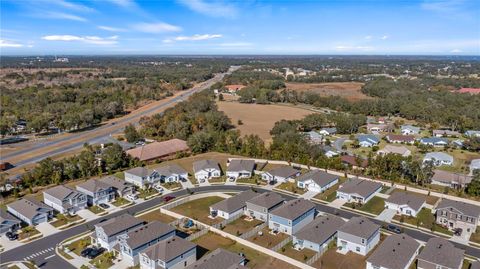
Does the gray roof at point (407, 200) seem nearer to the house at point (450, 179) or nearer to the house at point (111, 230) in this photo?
the house at point (450, 179)

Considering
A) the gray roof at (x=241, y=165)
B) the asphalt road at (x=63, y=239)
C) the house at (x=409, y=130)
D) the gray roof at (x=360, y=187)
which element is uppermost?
the gray roof at (x=241, y=165)

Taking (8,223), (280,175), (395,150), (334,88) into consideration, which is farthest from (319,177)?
(334,88)

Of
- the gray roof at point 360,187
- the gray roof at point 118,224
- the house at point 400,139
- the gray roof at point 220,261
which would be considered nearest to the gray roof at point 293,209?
the gray roof at point 360,187

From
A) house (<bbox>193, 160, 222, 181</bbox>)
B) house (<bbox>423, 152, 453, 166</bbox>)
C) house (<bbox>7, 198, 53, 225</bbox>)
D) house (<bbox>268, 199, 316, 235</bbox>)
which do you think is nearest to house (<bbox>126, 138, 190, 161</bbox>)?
house (<bbox>193, 160, 222, 181</bbox>)

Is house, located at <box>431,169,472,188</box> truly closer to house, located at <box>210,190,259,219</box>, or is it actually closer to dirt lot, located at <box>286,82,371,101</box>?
house, located at <box>210,190,259,219</box>

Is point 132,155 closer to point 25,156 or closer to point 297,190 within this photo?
point 25,156

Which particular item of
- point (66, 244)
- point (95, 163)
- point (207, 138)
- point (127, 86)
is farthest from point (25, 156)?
point (127, 86)
